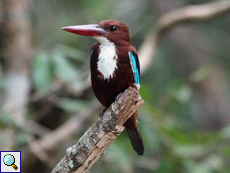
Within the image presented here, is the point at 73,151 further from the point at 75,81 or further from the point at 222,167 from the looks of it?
the point at 222,167

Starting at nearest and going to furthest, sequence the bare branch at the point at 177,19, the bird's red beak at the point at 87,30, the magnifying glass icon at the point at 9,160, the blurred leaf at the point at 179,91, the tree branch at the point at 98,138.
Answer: the tree branch at the point at 98,138, the bird's red beak at the point at 87,30, the magnifying glass icon at the point at 9,160, the blurred leaf at the point at 179,91, the bare branch at the point at 177,19

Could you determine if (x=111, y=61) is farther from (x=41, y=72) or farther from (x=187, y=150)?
(x=187, y=150)

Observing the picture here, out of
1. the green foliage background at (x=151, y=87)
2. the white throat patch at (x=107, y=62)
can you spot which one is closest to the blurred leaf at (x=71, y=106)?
→ the green foliage background at (x=151, y=87)

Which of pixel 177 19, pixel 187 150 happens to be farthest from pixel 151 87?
pixel 187 150

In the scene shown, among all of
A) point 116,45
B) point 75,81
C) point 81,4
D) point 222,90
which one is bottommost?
point 116,45

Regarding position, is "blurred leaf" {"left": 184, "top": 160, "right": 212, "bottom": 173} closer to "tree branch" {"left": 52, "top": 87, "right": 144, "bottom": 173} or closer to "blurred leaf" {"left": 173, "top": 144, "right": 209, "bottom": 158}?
"blurred leaf" {"left": 173, "top": 144, "right": 209, "bottom": 158}

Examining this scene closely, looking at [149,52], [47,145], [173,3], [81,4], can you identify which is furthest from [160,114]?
[173,3]

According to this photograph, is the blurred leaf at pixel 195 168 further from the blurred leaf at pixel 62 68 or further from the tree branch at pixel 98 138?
the tree branch at pixel 98 138
